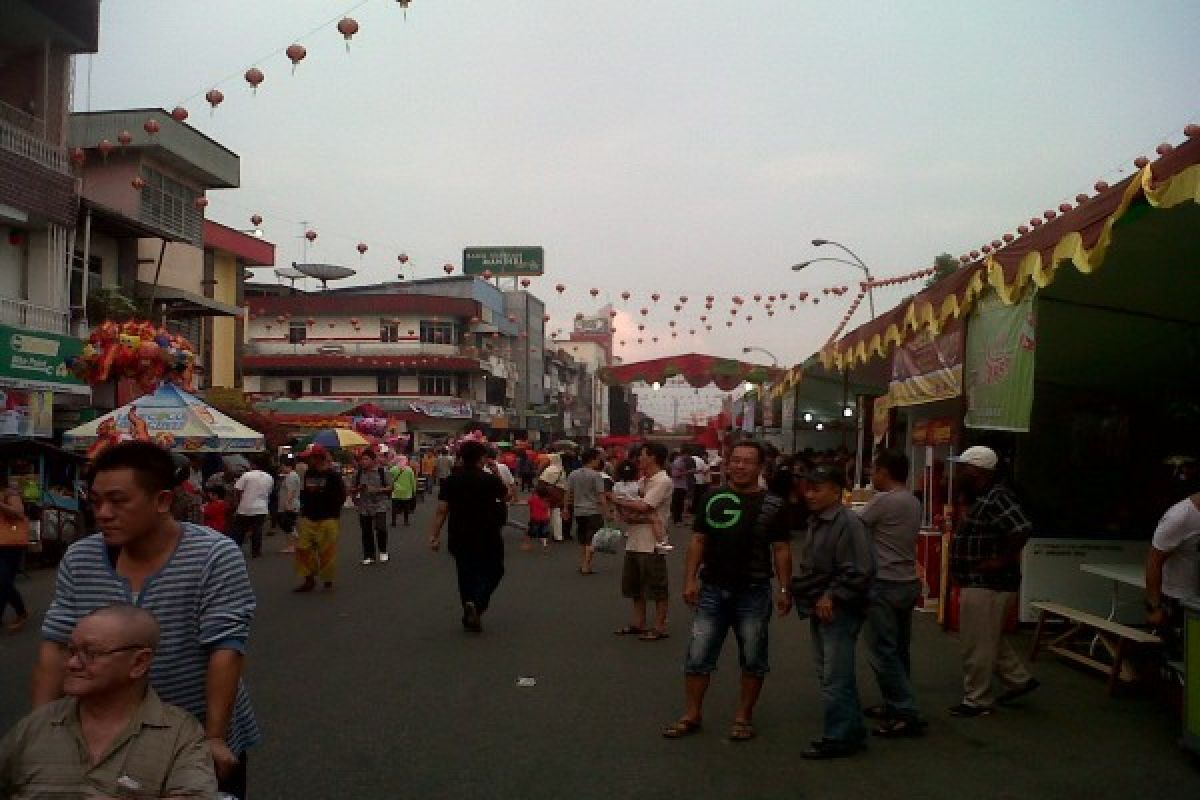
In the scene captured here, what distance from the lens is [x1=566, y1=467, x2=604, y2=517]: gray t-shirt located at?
1602 cm

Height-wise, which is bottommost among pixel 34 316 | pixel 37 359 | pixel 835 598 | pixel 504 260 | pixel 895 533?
pixel 835 598

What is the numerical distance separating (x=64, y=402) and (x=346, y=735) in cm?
1876

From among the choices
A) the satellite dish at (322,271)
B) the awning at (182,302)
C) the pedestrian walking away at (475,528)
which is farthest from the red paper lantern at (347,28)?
the satellite dish at (322,271)

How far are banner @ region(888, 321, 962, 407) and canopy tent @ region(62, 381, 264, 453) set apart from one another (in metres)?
9.26

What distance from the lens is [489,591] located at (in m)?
10.0

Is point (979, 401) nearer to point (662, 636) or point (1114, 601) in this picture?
point (1114, 601)

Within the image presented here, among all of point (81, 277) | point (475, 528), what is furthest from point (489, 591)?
point (81, 277)

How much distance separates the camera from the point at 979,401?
9031 millimetres

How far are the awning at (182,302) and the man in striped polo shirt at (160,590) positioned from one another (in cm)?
2583

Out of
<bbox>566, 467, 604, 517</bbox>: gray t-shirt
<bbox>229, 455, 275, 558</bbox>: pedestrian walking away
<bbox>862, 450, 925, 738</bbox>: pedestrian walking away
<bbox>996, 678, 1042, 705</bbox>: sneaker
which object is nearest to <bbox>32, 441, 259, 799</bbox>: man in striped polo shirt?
<bbox>862, 450, 925, 738</bbox>: pedestrian walking away

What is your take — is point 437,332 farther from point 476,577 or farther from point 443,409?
point 476,577

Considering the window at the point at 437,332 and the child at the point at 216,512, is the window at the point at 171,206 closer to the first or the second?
the child at the point at 216,512

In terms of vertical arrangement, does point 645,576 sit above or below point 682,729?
above

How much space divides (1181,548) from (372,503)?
1101 cm
